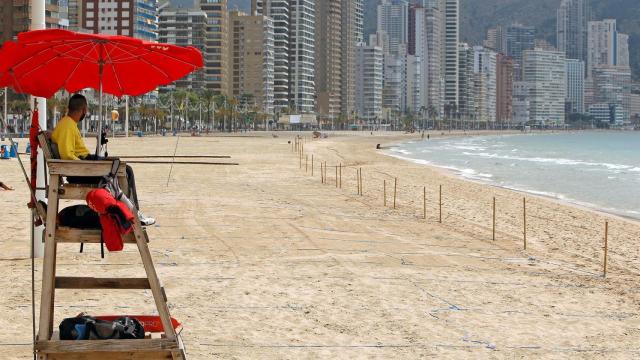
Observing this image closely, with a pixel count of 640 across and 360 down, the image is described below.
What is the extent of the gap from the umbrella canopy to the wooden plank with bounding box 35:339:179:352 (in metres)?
2.19

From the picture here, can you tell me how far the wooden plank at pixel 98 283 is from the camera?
6.25m

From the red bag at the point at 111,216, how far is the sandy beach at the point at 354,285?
2.49m

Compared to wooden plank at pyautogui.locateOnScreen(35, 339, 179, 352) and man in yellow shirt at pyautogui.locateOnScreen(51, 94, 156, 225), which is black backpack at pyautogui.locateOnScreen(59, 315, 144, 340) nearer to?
wooden plank at pyautogui.locateOnScreen(35, 339, 179, 352)

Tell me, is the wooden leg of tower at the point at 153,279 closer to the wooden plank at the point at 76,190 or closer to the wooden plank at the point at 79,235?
the wooden plank at the point at 79,235

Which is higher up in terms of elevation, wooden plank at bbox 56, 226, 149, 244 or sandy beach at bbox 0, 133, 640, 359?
wooden plank at bbox 56, 226, 149, 244

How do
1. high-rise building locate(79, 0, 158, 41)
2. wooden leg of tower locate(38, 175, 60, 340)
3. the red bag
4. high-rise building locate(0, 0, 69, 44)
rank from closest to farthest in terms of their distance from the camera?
the red bag < wooden leg of tower locate(38, 175, 60, 340) < high-rise building locate(0, 0, 69, 44) < high-rise building locate(79, 0, 158, 41)

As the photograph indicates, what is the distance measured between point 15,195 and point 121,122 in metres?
140

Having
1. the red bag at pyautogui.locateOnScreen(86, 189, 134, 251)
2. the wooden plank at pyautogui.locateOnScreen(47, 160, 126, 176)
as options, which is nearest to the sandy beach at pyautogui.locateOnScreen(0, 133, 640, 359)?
the red bag at pyautogui.locateOnScreen(86, 189, 134, 251)

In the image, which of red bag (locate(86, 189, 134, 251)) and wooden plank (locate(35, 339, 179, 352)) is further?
wooden plank (locate(35, 339, 179, 352))

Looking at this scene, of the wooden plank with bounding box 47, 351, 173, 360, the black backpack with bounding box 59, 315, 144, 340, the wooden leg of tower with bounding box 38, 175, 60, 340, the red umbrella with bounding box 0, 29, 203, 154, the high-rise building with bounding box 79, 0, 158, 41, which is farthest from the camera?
the high-rise building with bounding box 79, 0, 158, 41

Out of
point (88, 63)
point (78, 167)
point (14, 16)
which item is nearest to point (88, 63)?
point (88, 63)

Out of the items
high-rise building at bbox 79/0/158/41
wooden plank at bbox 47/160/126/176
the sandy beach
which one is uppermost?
high-rise building at bbox 79/0/158/41

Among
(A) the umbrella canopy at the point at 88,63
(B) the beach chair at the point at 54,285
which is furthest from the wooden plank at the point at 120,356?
(A) the umbrella canopy at the point at 88,63

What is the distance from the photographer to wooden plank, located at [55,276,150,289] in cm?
625
